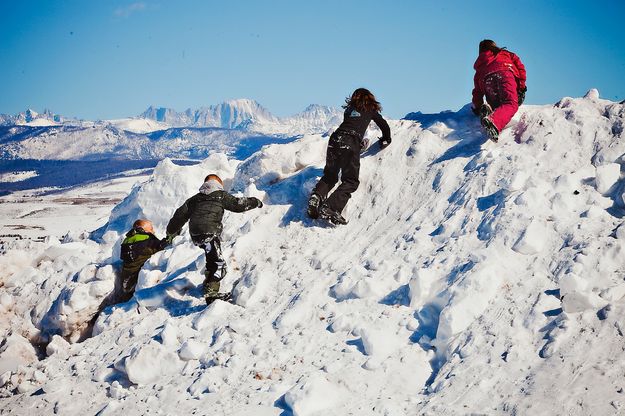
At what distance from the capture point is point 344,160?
5.91 metres

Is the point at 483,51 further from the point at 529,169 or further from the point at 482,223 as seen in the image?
the point at 482,223

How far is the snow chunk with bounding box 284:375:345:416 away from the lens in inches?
124

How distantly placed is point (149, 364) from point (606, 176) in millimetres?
5122

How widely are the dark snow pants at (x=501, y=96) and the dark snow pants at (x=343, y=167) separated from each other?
1926 millimetres

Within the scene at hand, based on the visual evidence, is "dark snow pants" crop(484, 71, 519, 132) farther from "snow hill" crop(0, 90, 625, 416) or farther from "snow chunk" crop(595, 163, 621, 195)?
"snow chunk" crop(595, 163, 621, 195)

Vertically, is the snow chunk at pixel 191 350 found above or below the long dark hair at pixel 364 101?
below

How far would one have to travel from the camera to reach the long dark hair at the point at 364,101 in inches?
242

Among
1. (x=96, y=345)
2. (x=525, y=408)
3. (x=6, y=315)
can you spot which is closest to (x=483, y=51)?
(x=525, y=408)

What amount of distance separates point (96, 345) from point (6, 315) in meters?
2.93

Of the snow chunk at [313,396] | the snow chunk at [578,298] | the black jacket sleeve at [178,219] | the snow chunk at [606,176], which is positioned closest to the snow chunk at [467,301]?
the snow chunk at [578,298]

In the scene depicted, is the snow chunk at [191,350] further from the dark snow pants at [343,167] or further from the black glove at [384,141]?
the black glove at [384,141]

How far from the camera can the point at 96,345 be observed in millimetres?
5055

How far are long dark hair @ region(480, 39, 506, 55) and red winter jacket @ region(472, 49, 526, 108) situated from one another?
0.19 feet

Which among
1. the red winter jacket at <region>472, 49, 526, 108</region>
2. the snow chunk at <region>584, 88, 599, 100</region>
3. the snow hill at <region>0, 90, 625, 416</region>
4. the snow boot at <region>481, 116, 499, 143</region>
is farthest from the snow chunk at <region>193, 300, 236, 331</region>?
the snow chunk at <region>584, 88, 599, 100</region>
